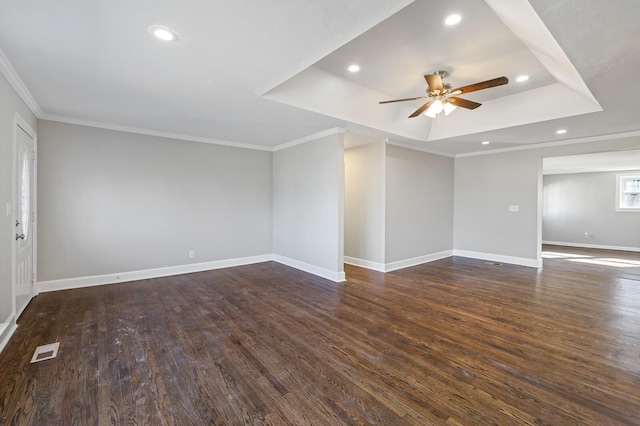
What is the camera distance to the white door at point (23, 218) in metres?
3.05

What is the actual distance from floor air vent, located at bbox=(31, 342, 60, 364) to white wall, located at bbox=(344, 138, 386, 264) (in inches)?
177

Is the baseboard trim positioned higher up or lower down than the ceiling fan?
lower down

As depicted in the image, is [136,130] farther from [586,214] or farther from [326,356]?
[586,214]

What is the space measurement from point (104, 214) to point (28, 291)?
1319mm

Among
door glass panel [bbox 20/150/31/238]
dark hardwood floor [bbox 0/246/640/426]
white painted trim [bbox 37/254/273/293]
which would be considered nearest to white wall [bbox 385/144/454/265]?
dark hardwood floor [bbox 0/246/640/426]

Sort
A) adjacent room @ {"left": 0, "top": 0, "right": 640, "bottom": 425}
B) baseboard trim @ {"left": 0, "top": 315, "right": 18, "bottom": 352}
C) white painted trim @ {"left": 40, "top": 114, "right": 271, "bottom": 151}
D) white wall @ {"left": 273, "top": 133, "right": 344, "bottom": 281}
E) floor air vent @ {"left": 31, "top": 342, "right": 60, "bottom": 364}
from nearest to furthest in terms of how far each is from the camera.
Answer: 1. adjacent room @ {"left": 0, "top": 0, "right": 640, "bottom": 425}
2. floor air vent @ {"left": 31, "top": 342, "right": 60, "bottom": 364}
3. baseboard trim @ {"left": 0, "top": 315, "right": 18, "bottom": 352}
4. white painted trim @ {"left": 40, "top": 114, "right": 271, "bottom": 151}
5. white wall @ {"left": 273, "top": 133, "right": 344, "bottom": 281}

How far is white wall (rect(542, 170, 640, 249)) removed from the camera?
803 centimetres

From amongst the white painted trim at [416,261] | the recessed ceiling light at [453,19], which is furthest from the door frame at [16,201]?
the white painted trim at [416,261]

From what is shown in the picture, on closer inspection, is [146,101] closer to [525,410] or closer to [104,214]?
[104,214]

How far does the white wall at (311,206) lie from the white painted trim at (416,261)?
1249 millimetres

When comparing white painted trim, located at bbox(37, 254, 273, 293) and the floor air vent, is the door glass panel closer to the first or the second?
white painted trim, located at bbox(37, 254, 273, 293)

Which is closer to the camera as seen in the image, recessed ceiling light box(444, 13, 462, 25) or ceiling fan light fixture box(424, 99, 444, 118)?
recessed ceiling light box(444, 13, 462, 25)


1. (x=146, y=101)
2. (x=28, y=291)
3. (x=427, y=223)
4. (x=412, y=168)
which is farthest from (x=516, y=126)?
(x=28, y=291)

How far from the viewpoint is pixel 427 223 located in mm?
6285
